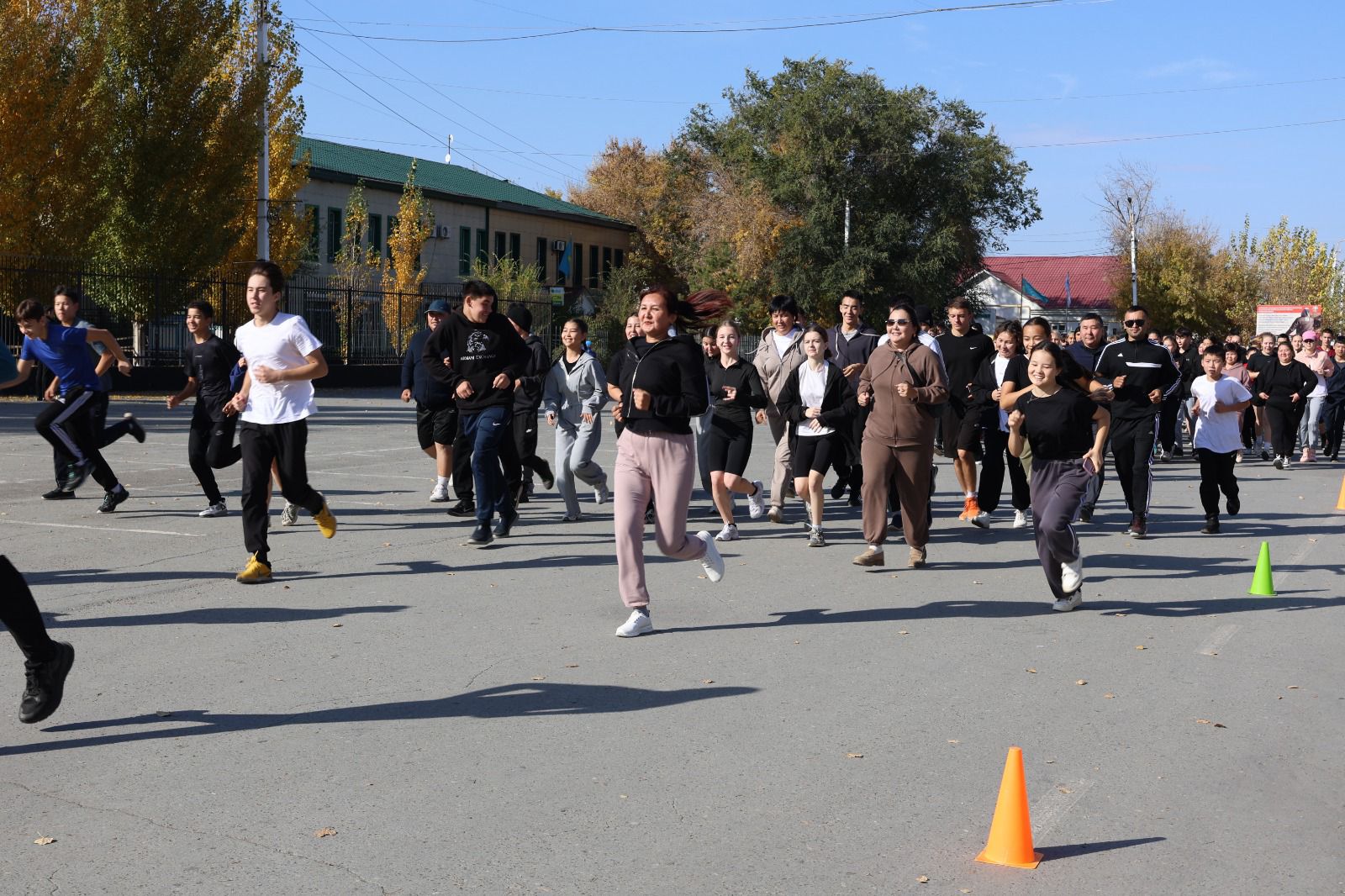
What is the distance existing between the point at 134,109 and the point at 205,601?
1055 inches

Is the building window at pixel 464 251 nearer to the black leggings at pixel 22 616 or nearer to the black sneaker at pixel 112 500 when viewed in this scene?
the black sneaker at pixel 112 500

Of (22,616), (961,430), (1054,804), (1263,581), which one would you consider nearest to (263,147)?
(961,430)

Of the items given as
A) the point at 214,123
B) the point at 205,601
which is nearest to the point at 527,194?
the point at 214,123

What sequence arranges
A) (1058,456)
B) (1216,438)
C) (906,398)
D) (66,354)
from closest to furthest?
(1058,456)
(906,398)
(66,354)
(1216,438)

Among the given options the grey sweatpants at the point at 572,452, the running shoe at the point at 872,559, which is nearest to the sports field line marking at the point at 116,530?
the grey sweatpants at the point at 572,452

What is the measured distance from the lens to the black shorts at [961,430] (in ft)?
42.0

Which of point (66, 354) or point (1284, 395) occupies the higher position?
point (66, 354)

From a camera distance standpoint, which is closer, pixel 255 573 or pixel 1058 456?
pixel 1058 456

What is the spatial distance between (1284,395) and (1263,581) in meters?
12.7

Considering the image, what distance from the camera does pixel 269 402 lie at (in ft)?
29.7

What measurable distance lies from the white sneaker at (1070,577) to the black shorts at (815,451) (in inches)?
114

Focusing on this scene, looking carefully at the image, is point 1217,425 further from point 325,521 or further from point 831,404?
point 325,521

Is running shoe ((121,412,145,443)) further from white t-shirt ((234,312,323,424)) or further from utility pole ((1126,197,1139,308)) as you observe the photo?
utility pole ((1126,197,1139,308))

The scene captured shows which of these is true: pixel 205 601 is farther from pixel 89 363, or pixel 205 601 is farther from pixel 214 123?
pixel 214 123
